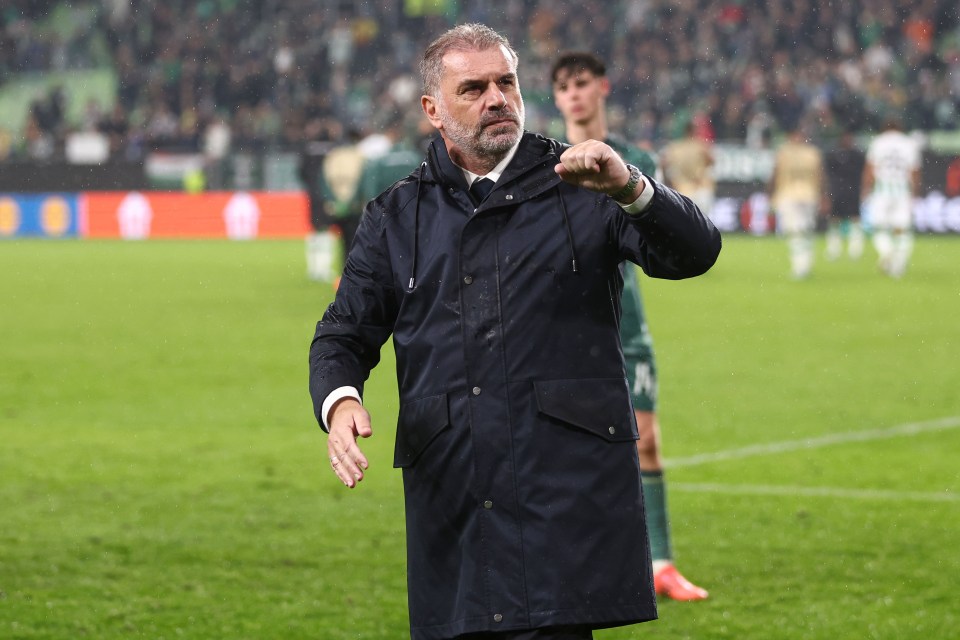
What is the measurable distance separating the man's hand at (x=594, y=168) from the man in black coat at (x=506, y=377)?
0.15m

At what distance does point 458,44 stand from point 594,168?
2.10 feet

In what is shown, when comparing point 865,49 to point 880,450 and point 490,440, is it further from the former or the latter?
point 490,440

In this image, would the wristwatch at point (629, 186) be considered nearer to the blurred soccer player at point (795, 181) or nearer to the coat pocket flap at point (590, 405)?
the coat pocket flap at point (590, 405)

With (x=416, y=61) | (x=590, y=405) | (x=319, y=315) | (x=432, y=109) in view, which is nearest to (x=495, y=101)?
(x=432, y=109)

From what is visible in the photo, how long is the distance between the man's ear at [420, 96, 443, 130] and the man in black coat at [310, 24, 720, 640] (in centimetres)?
5

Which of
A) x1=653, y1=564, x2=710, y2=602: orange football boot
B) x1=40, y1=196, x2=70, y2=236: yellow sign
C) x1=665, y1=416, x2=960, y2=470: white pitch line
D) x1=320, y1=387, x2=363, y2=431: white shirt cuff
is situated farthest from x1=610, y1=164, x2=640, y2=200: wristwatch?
x1=40, y1=196, x2=70, y2=236: yellow sign

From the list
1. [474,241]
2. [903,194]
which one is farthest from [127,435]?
[903,194]

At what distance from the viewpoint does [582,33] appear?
38125mm

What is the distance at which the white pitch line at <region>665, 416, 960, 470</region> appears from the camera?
9555mm

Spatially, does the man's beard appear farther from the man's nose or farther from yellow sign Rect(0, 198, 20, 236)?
yellow sign Rect(0, 198, 20, 236)

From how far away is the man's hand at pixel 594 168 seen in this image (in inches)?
130

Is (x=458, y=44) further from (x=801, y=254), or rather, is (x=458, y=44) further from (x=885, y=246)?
(x=885, y=246)

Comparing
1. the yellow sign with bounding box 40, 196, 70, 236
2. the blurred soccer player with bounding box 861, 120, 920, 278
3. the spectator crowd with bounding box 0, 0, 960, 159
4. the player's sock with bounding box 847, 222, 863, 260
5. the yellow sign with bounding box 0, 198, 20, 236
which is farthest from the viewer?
the yellow sign with bounding box 0, 198, 20, 236

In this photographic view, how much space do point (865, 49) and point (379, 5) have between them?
11.7 metres
